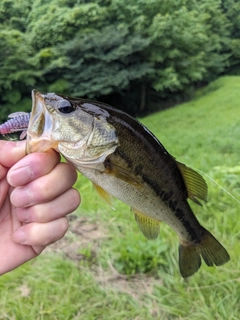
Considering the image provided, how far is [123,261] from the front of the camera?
3.80 meters

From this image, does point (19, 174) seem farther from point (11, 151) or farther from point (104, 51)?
point (104, 51)

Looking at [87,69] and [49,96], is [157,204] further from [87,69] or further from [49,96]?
[87,69]

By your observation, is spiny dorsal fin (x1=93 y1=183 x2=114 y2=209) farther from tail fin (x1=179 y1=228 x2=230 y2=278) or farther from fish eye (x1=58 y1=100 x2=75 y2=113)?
tail fin (x1=179 y1=228 x2=230 y2=278)

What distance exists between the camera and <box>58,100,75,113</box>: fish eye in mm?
1438

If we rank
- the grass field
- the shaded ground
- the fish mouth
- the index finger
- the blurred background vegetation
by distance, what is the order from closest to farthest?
the fish mouth < the index finger < the grass field < the shaded ground < the blurred background vegetation

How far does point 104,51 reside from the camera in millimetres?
14609

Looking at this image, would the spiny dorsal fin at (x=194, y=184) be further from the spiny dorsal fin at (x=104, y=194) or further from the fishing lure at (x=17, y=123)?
the fishing lure at (x=17, y=123)

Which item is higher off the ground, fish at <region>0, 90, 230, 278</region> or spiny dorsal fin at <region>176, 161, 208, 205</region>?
fish at <region>0, 90, 230, 278</region>

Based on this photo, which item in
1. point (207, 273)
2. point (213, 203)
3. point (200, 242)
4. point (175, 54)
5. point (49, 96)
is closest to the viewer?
point (49, 96)

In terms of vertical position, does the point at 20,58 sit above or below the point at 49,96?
below

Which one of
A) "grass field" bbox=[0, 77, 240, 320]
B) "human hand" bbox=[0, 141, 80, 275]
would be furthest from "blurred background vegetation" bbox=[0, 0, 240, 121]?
"human hand" bbox=[0, 141, 80, 275]

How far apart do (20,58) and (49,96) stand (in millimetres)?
12797

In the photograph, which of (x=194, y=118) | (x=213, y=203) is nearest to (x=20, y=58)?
(x=194, y=118)

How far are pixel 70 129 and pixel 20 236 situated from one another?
58 centimetres
